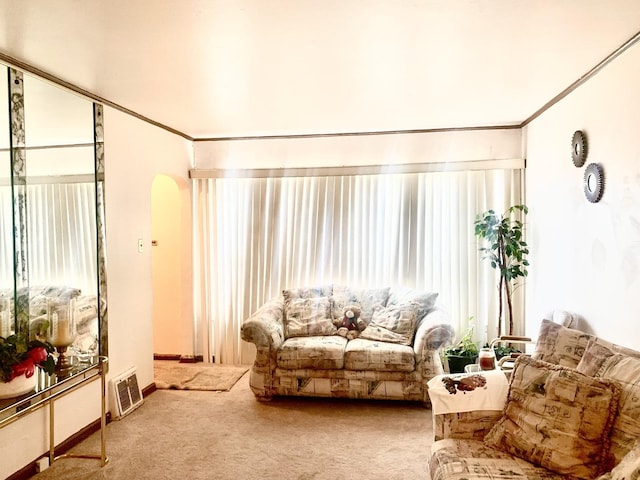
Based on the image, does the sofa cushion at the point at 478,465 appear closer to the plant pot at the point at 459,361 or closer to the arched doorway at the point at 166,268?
the plant pot at the point at 459,361

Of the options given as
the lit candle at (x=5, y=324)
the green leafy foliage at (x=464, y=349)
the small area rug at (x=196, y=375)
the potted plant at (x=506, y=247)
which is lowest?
the small area rug at (x=196, y=375)

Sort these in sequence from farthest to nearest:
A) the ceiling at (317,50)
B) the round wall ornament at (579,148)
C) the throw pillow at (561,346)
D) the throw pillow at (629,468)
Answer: the round wall ornament at (579,148) < the throw pillow at (561,346) < the ceiling at (317,50) < the throw pillow at (629,468)

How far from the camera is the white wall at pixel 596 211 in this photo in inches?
101

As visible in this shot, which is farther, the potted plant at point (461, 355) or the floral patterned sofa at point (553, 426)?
the potted plant at point (461, 355)

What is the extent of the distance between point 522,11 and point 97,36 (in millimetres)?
2095

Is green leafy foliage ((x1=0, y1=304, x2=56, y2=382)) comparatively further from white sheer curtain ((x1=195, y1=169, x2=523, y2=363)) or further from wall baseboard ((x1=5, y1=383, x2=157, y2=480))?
white sheer curtain ((x1=195, y1=169, x2=523, y2=363))

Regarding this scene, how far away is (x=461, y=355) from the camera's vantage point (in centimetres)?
432

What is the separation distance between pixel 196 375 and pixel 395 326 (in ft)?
6.85

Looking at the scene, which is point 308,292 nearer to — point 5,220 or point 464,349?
point 464,349

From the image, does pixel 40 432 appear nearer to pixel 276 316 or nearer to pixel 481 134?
pixel 276 316

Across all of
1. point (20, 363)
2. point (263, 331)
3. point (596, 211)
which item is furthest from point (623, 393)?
point (20, 363)

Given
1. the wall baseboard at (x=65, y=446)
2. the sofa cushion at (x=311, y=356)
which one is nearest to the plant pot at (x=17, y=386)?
the wall baseboard at (x=65, y=446)

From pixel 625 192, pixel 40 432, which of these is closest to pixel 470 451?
pixel 625 192

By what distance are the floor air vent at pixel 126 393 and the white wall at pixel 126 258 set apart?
0.07 m
